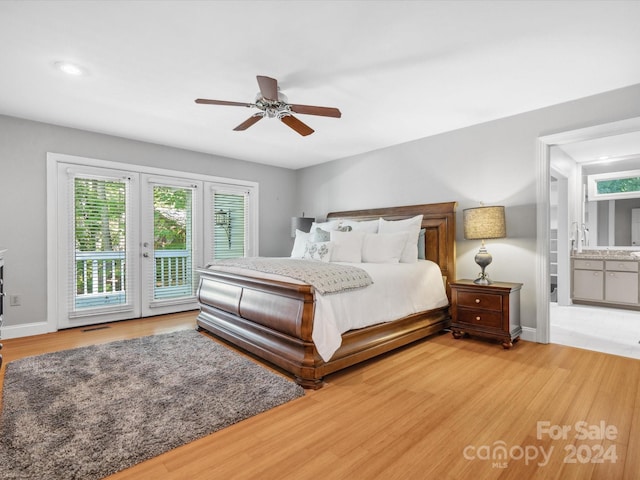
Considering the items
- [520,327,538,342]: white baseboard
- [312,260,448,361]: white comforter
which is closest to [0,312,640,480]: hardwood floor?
[312,260,448,361]: white comforter

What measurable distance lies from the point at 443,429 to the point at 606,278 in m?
4.99

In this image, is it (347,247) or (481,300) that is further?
(347,247)

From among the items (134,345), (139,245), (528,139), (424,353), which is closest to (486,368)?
(424,353)

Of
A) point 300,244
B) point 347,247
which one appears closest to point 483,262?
point 347,247

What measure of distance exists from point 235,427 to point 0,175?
3917mm

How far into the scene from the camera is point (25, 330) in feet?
12.2

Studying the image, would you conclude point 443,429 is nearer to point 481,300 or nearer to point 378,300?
point 378,300

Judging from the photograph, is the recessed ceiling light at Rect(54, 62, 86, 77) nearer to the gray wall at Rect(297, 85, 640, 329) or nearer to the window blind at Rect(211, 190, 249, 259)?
the window blind at Rect(211, 190, 249, 259)

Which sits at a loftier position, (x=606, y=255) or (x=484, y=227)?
(x=484, y=227)

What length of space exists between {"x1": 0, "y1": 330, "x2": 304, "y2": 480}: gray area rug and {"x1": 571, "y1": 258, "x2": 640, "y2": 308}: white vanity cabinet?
534 cm

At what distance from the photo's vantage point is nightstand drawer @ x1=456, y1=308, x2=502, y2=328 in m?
3.28

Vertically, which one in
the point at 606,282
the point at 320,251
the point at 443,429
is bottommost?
the point at 443,429

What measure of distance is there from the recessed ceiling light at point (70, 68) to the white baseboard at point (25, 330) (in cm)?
286

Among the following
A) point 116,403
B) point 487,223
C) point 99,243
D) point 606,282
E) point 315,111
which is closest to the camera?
point 116,403
